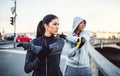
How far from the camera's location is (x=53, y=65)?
1.97 meters

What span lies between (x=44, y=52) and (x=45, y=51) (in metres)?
0.01

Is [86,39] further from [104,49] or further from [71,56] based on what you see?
[104,49]

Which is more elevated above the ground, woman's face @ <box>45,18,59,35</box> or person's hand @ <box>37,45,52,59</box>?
woman's face @ <box>45,18,59,35</box>

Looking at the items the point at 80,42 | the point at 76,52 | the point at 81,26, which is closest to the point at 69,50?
the point at 76,52

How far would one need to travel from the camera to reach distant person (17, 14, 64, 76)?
187 centimetres

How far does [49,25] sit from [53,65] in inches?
14.2

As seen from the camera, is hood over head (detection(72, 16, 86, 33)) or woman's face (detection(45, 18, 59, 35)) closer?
woman's face (detection(45, 18, 59, 35))

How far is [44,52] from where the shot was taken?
183cm

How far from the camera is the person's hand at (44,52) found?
72.3 inches

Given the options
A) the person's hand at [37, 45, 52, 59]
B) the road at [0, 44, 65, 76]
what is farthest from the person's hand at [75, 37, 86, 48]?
the road at [0, 44, 65, 76]

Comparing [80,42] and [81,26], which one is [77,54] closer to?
[80,42]

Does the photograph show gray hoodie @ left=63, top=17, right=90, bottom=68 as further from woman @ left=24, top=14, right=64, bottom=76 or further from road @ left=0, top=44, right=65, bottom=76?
road @ left=0, top=44, right=65, bottom=76

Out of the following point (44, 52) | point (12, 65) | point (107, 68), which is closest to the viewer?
point (44, 52)

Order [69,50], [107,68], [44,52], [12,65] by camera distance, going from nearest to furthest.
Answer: [44,52] < [107,68] < [69,50] < [12,65]
